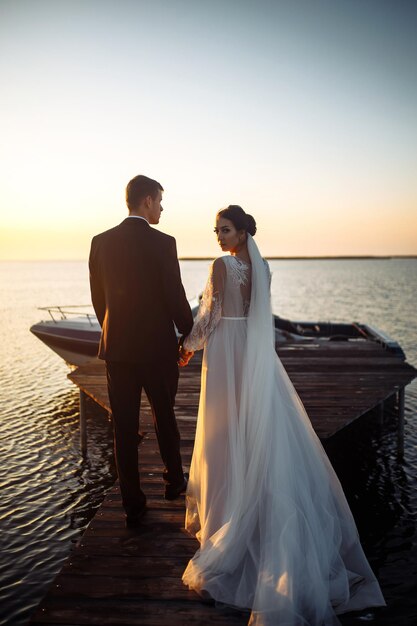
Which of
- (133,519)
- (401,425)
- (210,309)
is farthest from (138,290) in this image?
(401,425)

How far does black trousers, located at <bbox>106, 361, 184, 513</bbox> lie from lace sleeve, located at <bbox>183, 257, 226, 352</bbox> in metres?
0.29

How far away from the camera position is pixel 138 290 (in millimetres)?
3730

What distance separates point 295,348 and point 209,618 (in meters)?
10.2

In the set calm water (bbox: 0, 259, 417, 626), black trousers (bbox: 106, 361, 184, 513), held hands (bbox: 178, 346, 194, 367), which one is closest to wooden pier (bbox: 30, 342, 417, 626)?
black trousers (bbox: 106, 361, 184, 513)

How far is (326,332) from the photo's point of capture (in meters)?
19.7

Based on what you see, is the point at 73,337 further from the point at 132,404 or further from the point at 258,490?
the point at 258,490

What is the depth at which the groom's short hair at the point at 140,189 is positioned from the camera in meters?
3.77

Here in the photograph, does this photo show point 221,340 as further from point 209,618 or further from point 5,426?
point 5,426

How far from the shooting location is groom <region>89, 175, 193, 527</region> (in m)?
3.71

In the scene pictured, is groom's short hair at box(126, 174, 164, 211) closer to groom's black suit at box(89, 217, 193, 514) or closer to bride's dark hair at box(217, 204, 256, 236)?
groom's black suit at box(89, 217, 193, 514)

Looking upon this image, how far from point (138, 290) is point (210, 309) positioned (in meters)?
0.63

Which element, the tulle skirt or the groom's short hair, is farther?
the groom's short hair

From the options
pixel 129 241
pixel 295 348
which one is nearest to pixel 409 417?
pixel 295 348

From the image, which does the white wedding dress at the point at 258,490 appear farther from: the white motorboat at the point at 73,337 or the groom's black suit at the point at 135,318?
the white motorboat at the point at 73,337
